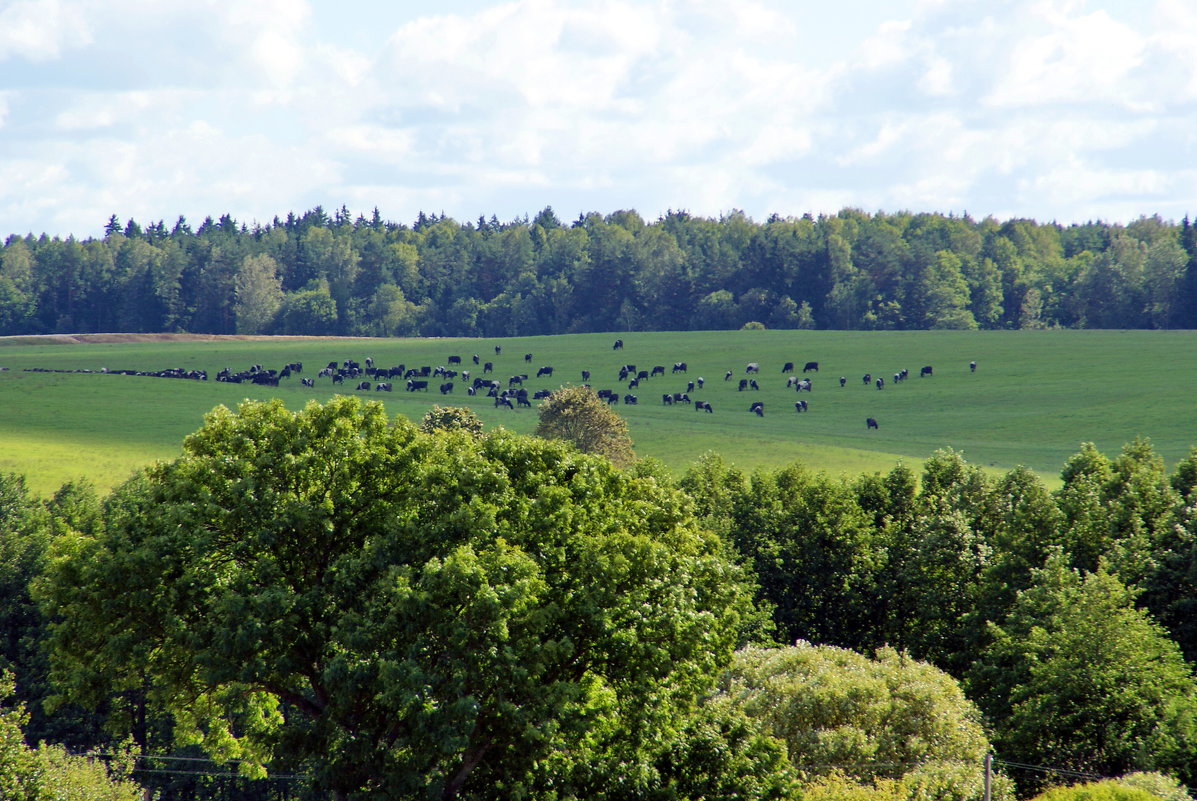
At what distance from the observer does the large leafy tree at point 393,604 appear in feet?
92.6

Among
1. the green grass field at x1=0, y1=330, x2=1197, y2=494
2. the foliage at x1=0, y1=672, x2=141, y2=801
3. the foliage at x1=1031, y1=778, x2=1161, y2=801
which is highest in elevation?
the green grass field at x1=0, y1=330, x2=1197, y2=494

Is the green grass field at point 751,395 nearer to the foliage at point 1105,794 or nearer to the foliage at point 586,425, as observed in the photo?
the foliage at point 586,425

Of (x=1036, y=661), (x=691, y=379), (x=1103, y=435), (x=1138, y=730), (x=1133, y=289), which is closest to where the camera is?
(x=1138, y=730)

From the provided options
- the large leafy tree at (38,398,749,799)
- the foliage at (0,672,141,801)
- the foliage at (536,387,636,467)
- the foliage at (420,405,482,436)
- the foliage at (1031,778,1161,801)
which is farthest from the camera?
the foliage at (536,387,636,467)

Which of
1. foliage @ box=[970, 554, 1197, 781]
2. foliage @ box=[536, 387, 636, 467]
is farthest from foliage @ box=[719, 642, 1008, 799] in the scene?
foliage @ box=[536, 387, 636, 467]

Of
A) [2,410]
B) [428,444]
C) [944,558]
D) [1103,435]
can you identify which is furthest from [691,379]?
[428,444]

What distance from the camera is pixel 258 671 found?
96.2 ft

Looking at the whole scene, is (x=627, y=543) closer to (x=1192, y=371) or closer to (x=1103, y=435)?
(x=1103, y=435)

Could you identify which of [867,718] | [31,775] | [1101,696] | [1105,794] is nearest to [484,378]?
[1101,696]

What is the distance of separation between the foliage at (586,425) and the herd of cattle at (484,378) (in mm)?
38086

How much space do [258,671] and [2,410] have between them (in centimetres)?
10224

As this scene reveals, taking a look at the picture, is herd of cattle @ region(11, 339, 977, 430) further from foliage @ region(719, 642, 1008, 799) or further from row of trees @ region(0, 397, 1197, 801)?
foliage @ region(719, 642, 1008, 799)

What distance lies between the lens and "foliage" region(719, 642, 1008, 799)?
36.2 metres

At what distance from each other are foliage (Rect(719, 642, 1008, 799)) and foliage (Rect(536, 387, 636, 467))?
48.6 meters
